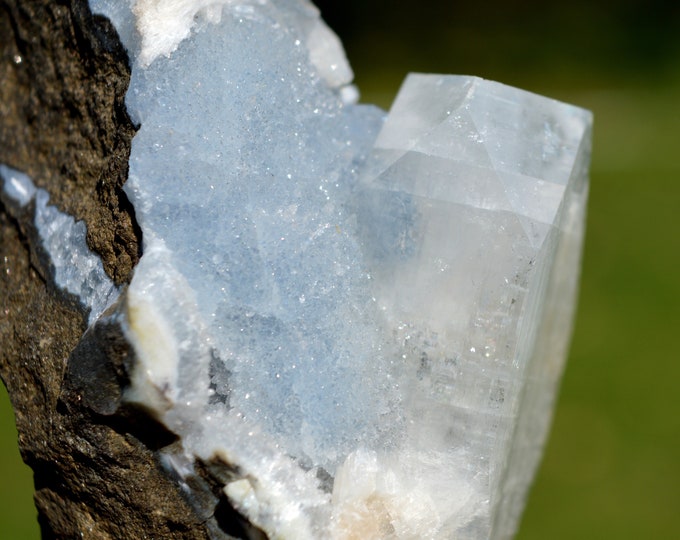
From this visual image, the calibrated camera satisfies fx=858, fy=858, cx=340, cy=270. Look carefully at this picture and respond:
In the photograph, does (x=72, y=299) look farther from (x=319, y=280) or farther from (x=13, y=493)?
(x=13, y=493)

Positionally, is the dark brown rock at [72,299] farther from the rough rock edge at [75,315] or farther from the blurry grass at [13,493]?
the blurry grass at [13,493]

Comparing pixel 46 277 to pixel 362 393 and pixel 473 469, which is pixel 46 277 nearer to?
pixel 362 393

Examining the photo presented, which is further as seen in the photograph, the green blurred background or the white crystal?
the green blurred background

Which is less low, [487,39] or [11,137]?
[11,137]

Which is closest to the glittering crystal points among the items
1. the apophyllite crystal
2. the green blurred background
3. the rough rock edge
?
the apophyllite crystal

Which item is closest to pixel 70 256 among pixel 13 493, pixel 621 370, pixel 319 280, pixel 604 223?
pixel 319 280

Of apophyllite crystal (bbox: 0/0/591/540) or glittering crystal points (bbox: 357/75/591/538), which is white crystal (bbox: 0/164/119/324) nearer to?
apophyllite crystal (bbox: 0/0/591/540)

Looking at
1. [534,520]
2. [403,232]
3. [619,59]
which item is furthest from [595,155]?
[403,232]
